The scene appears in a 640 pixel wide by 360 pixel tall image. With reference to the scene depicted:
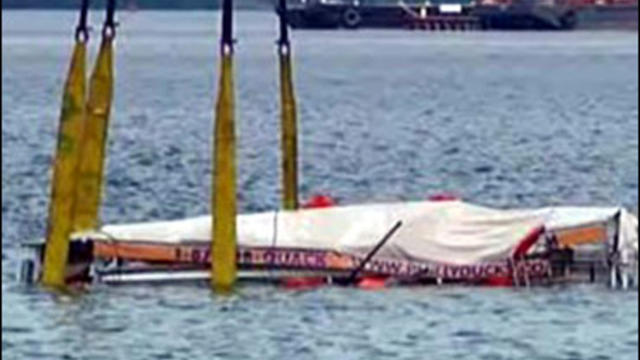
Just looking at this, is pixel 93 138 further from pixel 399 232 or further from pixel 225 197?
pixel 399 232

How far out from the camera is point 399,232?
43062mm

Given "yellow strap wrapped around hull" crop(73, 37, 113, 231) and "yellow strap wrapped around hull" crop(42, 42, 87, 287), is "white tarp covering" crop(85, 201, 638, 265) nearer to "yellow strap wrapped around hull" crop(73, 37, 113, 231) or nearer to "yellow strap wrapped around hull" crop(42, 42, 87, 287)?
"yellow strap wrapped around hull" crop(73, 37, 113, 231)

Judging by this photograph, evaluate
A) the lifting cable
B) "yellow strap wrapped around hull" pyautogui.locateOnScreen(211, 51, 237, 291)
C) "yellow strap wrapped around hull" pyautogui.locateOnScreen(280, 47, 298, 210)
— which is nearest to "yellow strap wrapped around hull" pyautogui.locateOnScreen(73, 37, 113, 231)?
the lifting cable

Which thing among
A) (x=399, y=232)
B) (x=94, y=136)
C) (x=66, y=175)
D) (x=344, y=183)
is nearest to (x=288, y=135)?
(x=94, y=136)

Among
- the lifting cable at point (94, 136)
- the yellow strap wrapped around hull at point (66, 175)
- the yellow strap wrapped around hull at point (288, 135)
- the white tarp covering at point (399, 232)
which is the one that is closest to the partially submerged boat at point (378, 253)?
the white tarp covering at point (399, 232)

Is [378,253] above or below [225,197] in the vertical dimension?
below

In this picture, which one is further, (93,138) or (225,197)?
(93,138)

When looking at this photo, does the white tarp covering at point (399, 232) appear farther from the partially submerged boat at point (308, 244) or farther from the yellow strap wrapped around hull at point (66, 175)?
the yellow strap wrapped around hull at point (66, 175)

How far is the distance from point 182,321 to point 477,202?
78.5ft

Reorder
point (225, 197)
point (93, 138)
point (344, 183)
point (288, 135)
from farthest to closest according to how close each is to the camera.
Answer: point (344, 183), point (288, 135), point (93, 138), point (225, 197)

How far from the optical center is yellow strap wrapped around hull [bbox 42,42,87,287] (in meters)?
42.4

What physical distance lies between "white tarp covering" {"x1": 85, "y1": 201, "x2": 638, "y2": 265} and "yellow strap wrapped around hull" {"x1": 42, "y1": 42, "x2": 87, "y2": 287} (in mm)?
677

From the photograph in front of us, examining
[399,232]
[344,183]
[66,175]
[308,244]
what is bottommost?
[344,183]

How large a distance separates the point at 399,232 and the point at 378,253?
38 cm
